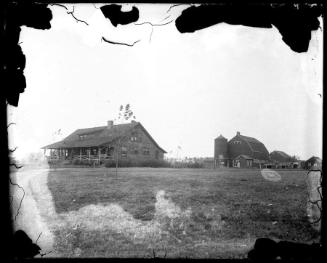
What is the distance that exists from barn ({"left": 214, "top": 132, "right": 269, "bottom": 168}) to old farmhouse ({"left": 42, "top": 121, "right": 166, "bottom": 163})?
7791 millimetres

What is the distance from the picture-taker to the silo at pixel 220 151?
1062 inches

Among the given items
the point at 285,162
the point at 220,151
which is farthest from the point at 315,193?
the point at 285,162

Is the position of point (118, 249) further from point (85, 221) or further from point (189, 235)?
point (85, 221)

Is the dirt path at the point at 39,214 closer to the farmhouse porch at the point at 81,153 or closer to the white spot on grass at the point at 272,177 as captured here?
the white spot on grass at the point at 272,177

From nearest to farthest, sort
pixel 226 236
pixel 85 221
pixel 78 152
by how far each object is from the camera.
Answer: pixel 226 236 < pixel 85 221 < pixel 78 152

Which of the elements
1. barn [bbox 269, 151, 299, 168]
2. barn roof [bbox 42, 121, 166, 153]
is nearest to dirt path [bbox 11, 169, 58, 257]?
barn roof [bbox 42, 121, 166, 153]

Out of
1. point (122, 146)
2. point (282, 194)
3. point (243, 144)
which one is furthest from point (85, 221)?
point (243, 144)

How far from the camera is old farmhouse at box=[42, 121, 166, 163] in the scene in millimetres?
28766

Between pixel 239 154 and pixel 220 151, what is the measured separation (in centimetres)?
291

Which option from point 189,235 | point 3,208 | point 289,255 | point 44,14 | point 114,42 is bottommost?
point 189,235

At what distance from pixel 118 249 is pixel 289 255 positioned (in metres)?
4.99

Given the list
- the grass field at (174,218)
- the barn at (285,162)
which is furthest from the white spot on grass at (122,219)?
the barn at (285,162)

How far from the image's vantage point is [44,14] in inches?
61.5

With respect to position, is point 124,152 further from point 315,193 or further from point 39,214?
point 315,193
